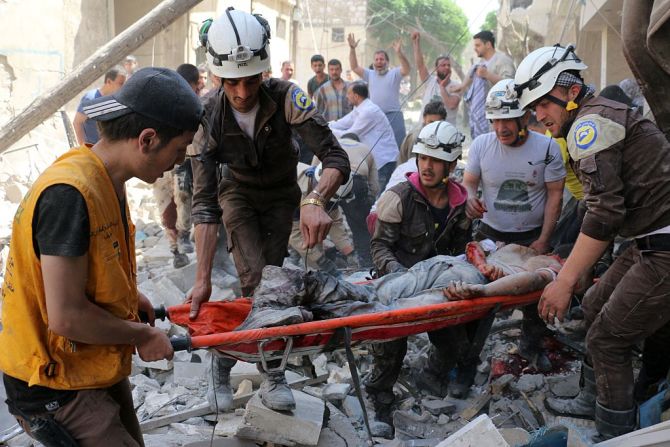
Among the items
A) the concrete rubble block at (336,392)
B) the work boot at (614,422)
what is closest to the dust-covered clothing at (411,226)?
the concrete rubble block at (336,392)

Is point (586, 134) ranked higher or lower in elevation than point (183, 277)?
higher

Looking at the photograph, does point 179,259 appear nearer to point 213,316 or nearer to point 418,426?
point 213,316

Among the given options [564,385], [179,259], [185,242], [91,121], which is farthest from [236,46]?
[185,242]

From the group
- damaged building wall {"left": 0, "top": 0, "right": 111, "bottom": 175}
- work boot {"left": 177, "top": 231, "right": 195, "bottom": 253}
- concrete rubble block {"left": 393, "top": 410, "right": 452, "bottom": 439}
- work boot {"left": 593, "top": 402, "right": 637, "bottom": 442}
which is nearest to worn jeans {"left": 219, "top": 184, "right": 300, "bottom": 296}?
concrete rubble block {"left": 393, "top": 410, "right": 452, "bottom": 439}

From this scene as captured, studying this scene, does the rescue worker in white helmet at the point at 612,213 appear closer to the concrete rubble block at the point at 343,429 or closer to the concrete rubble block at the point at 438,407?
the concrete rubble block at the point at 438,407

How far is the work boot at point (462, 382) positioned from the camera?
436 centimetres

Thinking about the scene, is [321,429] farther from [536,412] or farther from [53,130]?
[53,130]

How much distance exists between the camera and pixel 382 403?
3.95 meters

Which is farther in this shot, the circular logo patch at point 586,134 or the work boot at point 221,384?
the work boot at point 221,384

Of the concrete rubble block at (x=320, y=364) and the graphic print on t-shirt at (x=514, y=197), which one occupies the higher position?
the graphic print on t-shirt at (x=514, y=197)

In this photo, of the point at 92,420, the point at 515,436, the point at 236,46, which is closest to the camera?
the point at 92,420

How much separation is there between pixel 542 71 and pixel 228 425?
104 inches

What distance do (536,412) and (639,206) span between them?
1567 mm

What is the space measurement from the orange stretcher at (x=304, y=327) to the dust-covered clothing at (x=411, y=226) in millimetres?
704
